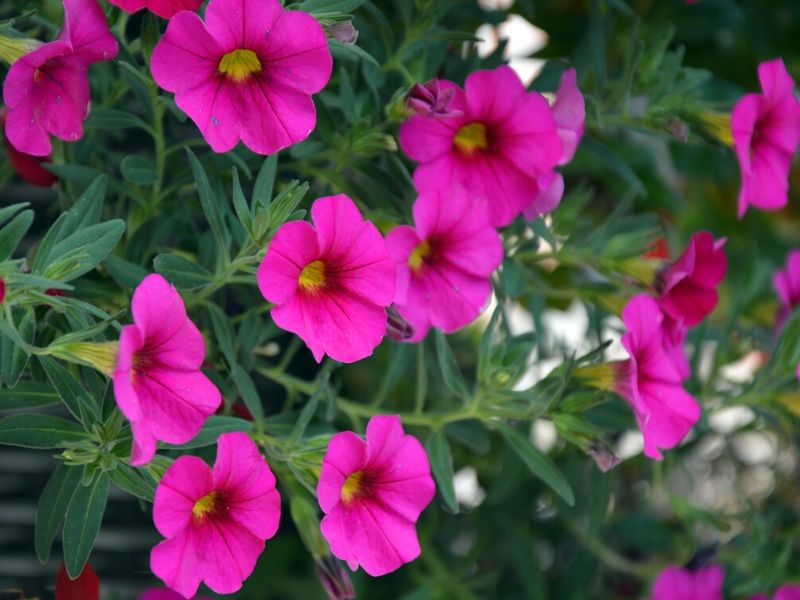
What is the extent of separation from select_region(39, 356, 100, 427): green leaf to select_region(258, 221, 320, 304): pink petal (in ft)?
0.43

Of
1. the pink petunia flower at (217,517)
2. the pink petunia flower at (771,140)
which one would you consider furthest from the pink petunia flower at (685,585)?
the pink petunia flower at (217,517)

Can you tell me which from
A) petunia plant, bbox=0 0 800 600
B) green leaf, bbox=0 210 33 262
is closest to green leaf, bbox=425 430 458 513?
petunia plant, bbox=0 0 800 600

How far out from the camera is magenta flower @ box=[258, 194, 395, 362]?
598 millimetres

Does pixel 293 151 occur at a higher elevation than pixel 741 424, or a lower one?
higher

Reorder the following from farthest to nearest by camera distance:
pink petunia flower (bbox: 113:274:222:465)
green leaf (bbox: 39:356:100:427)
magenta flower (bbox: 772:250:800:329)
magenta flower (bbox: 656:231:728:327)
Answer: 1. magenta flower (bbox: 772:250:800:329)
2. magenta flower (bbox: 656:231:728:327)
3. green leaf (bbox: 39:356:100:427)
4. pink petunia flower (bbox: 113:274:222:465)

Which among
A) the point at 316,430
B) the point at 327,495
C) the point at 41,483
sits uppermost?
the point at 327,495

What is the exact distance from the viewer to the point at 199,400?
562mm

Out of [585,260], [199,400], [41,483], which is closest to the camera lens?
[199,400]

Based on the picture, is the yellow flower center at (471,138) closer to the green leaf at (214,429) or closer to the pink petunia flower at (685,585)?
the green leaf at (214,429)

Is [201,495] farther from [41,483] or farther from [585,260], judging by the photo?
[41,483]

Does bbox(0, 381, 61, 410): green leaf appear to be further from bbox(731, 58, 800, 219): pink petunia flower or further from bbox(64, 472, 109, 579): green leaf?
bbox(731, 58, 800, 219): pink petunia flower

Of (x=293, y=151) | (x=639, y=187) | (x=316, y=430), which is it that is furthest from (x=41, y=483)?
(x=639, y=187)

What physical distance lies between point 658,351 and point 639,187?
0.19m

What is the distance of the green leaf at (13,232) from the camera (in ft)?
2.03
